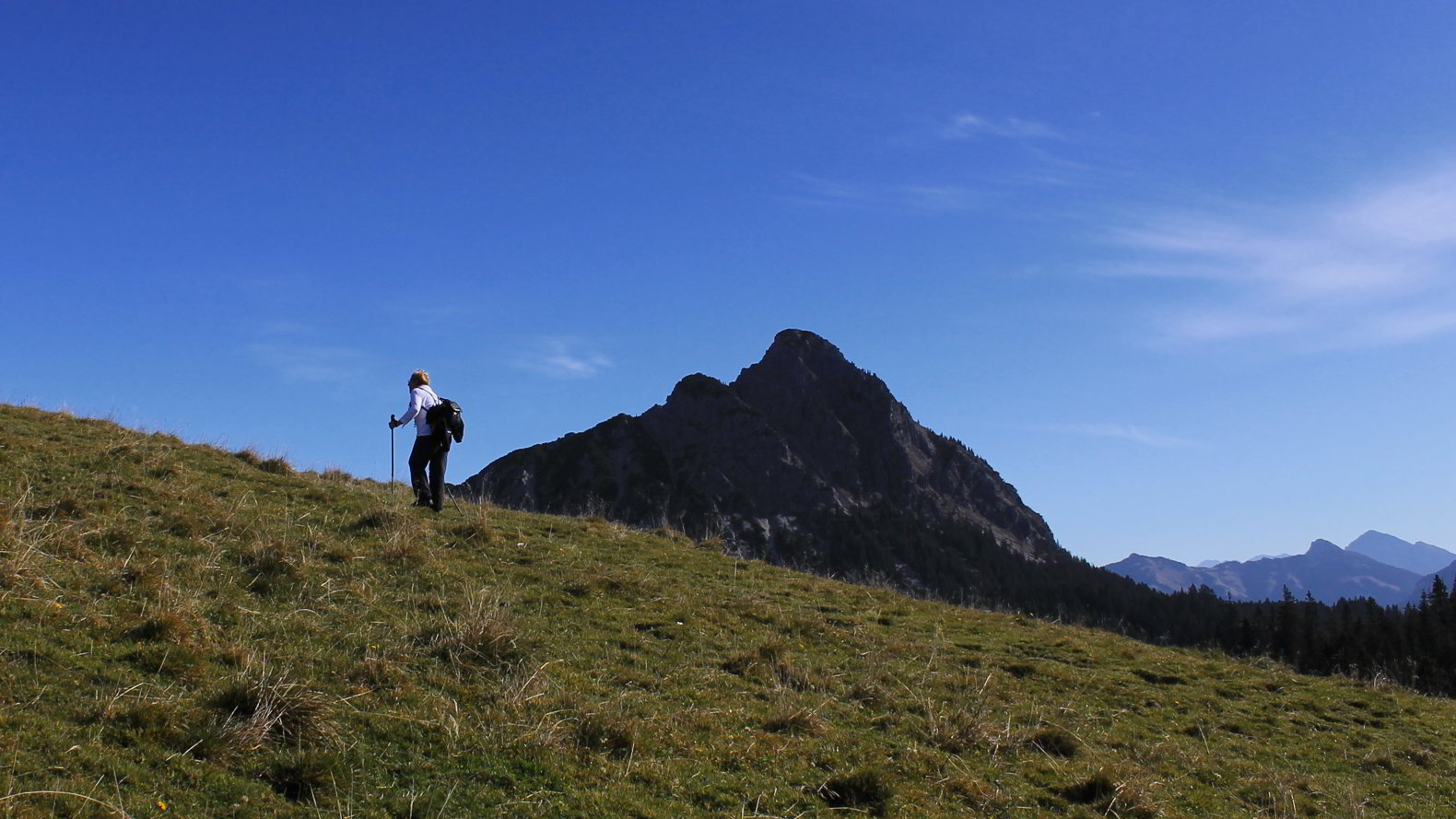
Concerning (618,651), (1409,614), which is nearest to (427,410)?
(618,651)

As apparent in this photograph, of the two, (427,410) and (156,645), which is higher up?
(427,410)

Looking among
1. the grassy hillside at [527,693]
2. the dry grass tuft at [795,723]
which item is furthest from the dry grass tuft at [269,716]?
the dry grass tuft at [795,723]

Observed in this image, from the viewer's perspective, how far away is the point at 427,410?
19359mm

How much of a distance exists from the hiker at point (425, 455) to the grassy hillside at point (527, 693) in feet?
3.29

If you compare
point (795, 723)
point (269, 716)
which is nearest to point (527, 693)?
point (269, 716)

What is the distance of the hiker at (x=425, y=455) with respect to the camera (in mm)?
19172

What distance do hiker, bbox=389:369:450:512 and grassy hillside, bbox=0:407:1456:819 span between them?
1.00 m

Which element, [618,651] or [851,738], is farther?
[618,651]

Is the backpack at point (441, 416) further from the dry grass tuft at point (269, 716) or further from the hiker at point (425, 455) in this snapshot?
the dry grass tuft at point (269, 716)

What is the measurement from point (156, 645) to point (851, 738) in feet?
21.2

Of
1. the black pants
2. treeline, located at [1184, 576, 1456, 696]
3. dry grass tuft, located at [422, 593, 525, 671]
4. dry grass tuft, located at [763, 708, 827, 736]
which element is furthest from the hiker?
treeline, located at [1184, 576, 1456, 696]

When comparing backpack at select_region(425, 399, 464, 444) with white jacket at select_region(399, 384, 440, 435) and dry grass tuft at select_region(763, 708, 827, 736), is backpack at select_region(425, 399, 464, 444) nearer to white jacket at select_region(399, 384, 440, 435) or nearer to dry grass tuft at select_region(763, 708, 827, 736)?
white jacket at select_region(399, 384, 440, 435)

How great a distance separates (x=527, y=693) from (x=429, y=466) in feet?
34.9

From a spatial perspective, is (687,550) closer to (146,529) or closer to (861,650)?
(861,650)
